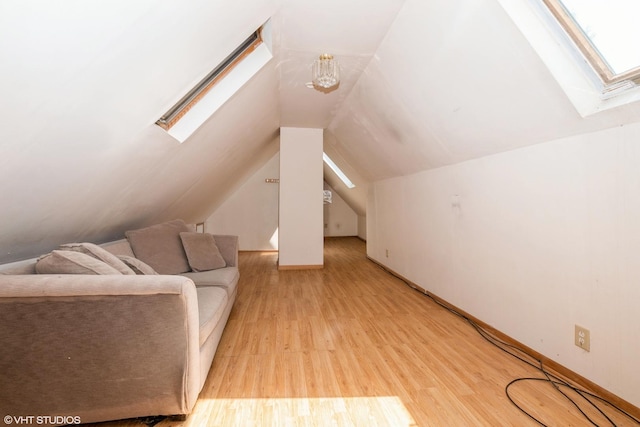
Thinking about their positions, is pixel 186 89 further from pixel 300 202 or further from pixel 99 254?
pixel 300 202

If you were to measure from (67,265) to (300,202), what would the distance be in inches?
137

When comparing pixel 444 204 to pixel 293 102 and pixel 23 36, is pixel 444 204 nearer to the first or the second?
pixel 293 102

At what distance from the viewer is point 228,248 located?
9.32 ft

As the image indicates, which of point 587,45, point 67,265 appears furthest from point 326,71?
point 67,265

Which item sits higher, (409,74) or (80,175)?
(409,74)

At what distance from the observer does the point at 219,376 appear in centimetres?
168

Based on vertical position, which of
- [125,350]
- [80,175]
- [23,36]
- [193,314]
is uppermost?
[23,36]

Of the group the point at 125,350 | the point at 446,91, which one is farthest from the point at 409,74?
the point at 125,350

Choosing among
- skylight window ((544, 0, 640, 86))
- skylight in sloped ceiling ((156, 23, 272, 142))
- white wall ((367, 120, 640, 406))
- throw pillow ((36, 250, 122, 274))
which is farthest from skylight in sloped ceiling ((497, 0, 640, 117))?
throw pillow ((36, 250, 122, 274))

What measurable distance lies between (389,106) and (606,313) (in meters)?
2.23

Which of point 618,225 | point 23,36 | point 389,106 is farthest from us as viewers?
point 389,106

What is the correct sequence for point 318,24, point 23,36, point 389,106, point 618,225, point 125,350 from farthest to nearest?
point 389,106 < point 318,24 < point 618,225 < point 125,350 < point 23,36

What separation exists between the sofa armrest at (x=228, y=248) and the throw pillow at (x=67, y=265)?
1.47m

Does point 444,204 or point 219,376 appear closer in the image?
point 219,376
